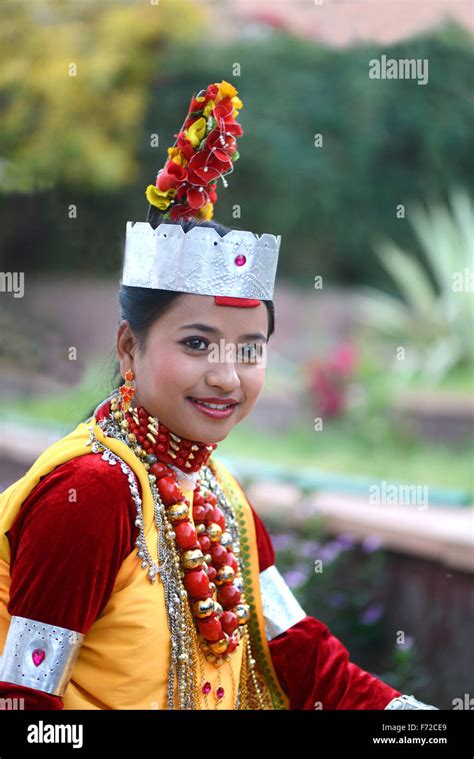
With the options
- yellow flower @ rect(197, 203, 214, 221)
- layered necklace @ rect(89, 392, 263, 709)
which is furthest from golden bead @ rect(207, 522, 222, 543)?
yellow flower @ rect(197, 203, 214, 221)

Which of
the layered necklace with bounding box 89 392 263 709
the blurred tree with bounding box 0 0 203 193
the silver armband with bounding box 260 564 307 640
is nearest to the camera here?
the layered necklace with bounding box 89 392 263 709

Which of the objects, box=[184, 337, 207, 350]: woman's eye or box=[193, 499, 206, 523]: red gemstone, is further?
box=[193, 499, 206, 523]: red gemstone

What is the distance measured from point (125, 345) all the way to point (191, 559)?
463mm

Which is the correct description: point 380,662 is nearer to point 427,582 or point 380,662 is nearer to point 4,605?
point 427,582

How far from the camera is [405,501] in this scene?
4.95 metres

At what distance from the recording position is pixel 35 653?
1757 millimetres

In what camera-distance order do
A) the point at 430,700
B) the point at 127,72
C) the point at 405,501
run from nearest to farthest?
the point at 430,700 → the point at 405,501 → the point at 127,72

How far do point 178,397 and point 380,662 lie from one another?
237 centimetres

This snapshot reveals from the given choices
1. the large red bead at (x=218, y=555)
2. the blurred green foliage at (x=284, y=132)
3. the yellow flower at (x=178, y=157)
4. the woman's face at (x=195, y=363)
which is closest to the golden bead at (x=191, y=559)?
the large red bead at (x=218, y=555)

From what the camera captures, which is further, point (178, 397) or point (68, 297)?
point (68, 297)

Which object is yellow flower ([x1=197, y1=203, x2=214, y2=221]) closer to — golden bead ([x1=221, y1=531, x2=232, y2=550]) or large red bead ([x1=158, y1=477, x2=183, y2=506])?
large red bead ([x1=158, y1=477, x2=183, y2=506])

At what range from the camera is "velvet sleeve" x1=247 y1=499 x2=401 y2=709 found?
2.22m

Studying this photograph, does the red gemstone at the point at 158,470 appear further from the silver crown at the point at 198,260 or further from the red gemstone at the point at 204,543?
the silver crown at the point at 198,260
